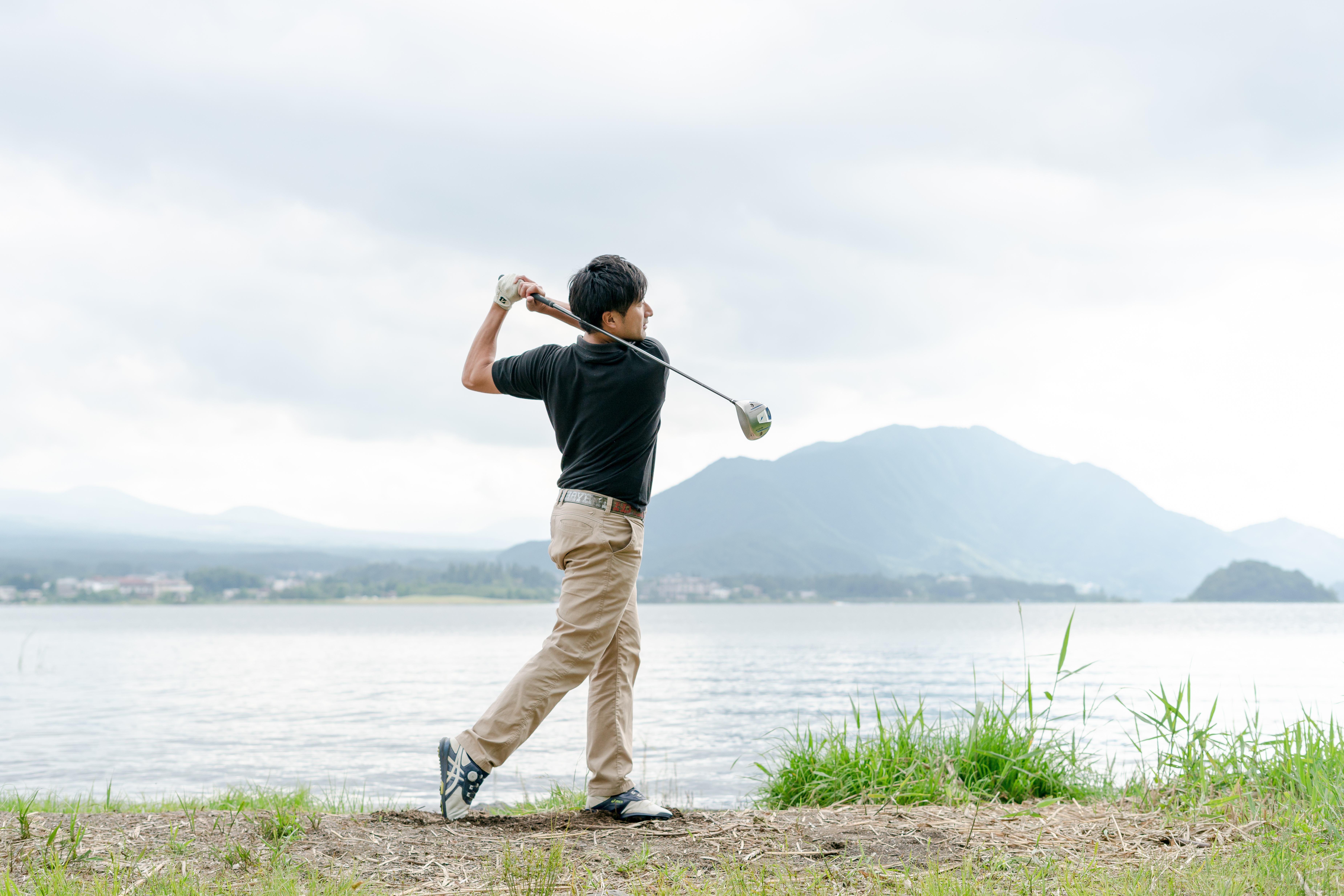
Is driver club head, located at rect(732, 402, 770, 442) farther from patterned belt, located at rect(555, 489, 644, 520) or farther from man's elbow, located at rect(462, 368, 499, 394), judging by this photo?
man's elbow, located at rect(462, 368, 499, 394)

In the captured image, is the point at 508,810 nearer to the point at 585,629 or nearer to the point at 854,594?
the point at 585,629

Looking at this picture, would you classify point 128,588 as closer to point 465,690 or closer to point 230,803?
point 465,690

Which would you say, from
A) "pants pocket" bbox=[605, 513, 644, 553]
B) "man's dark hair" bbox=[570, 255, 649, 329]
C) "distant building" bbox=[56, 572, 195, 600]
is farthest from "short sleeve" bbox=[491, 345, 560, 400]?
"distant building" bbox=[56, 572, 195, 600]

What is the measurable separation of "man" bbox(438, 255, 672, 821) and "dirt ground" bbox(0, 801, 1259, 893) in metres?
0.26

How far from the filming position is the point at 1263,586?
174750 mm

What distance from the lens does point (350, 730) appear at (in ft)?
61.6

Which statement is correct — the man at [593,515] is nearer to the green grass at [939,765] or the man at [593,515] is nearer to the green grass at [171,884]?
the green grass at [171,884]

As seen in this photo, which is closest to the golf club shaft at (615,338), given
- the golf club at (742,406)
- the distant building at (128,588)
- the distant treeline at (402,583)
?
the golf club at (742,406)

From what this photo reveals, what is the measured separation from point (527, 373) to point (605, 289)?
54cm

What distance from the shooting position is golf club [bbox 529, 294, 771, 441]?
4316mm

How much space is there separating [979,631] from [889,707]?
67896 mm

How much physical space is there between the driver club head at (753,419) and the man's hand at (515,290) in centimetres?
108

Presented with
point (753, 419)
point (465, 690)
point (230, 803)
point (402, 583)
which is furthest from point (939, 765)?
point (402, 583)

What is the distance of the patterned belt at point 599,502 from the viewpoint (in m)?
4.24
